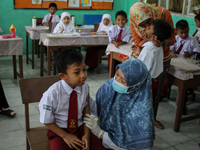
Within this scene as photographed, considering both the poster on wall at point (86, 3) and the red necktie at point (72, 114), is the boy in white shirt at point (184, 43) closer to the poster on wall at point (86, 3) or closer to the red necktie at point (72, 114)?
the red necktie at point (72, 114)

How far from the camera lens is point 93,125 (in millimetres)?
1771

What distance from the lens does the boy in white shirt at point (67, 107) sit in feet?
5.25

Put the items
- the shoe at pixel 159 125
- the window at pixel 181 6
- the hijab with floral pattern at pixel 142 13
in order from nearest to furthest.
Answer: the hijab with floral pattern at pixel 142 13 → the shoe at pixel 159 125 → the window at pixel 181 6

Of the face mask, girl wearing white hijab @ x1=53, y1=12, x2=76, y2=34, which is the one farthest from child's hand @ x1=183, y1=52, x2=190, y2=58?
girl wearing white hijab @ x1=53, y1=12, x2=76, y2=34

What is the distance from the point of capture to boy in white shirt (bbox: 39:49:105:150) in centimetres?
160

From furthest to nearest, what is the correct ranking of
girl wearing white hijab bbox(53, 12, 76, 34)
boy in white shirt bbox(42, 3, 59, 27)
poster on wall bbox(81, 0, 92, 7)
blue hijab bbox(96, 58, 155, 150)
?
poster on wall bbox(81, 0, 92, 7) < boy in white shirt bbox(42, 3, 59, 27) < girl wearing white hijab bbox(53, 12, 76, 34) < blue hijab bbox(96, 58, 155, 150)

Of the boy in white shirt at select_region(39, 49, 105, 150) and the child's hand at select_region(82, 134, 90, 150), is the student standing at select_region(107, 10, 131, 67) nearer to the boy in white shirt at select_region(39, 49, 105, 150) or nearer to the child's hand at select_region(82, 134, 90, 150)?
the boy in white shirt at select_region(39, 49, 105, 150)

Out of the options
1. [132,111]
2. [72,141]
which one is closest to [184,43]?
[132,111]

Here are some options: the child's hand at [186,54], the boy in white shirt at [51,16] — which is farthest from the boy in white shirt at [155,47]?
the boy in white shirt at [51,16]

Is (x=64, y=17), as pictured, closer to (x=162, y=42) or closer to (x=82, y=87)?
(x=162, y=42)

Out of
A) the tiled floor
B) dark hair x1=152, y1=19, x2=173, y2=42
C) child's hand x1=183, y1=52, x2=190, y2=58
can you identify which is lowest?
the tiled floor

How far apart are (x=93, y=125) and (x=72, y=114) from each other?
0.64 feet

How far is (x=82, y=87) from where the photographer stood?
1757 mm

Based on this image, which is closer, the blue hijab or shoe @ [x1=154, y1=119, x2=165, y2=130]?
the blue hijab
